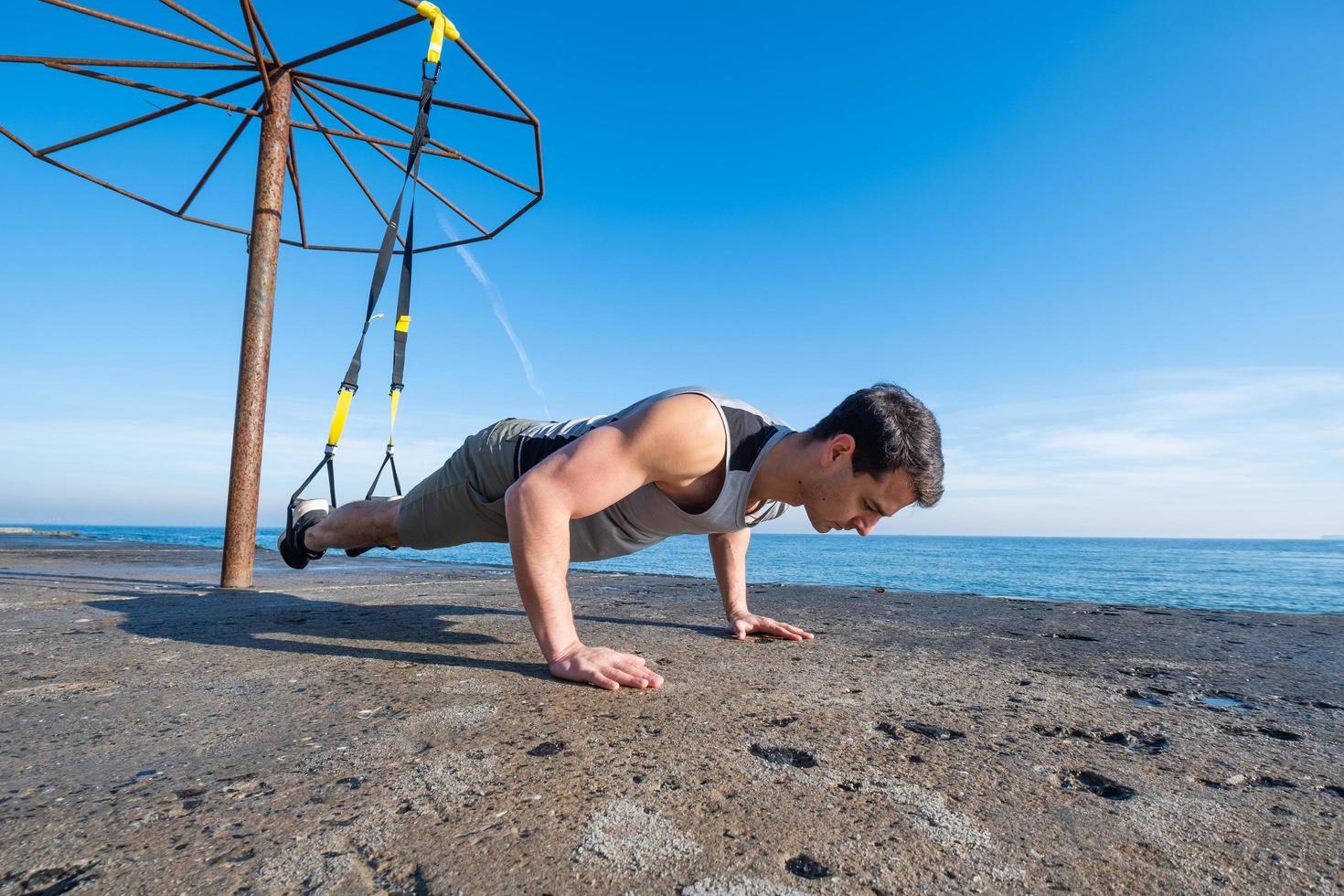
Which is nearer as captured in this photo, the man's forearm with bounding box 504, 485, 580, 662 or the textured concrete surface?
the textured concrete surface

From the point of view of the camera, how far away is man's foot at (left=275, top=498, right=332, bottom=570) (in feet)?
11.7

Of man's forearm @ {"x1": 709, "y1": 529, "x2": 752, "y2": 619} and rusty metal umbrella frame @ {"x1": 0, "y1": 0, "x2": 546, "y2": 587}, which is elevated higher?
rusty metal umbrella frame @ {"x1": 0, "y1": 0, "x2": 546, "y2": 587}

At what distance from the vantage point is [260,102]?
4.77 m

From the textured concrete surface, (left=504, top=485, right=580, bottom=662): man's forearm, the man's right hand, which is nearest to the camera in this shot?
the textured concrete surface

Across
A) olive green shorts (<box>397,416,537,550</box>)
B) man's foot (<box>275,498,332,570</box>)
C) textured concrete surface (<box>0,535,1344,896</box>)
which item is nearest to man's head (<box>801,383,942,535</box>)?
textured concrete surface (<box>0,535,1344,896</box>)

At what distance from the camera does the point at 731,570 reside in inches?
119

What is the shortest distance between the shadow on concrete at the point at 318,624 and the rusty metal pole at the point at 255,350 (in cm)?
54

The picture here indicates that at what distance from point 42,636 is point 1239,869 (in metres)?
3.66

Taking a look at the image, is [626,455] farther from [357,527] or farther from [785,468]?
[357,527]

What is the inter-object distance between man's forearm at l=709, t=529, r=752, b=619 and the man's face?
1.92 feet

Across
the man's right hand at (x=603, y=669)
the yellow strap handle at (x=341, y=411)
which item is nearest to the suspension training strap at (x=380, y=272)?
the yellow strap handle at (x=341, y=411)

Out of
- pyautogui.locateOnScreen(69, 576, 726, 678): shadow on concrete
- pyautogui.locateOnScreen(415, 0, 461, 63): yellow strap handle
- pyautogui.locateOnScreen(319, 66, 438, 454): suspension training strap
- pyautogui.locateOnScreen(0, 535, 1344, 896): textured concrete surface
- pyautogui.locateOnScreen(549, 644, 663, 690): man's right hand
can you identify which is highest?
pyautogui.locateOnScreen(415, 0, 461, 63): yellow strap handle

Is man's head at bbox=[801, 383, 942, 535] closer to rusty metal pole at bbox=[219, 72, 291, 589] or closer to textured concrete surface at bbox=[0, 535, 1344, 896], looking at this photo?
textured concrete surface at bbox=[0, 535, 1344, 896]

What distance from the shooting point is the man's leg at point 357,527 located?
10.6ft
